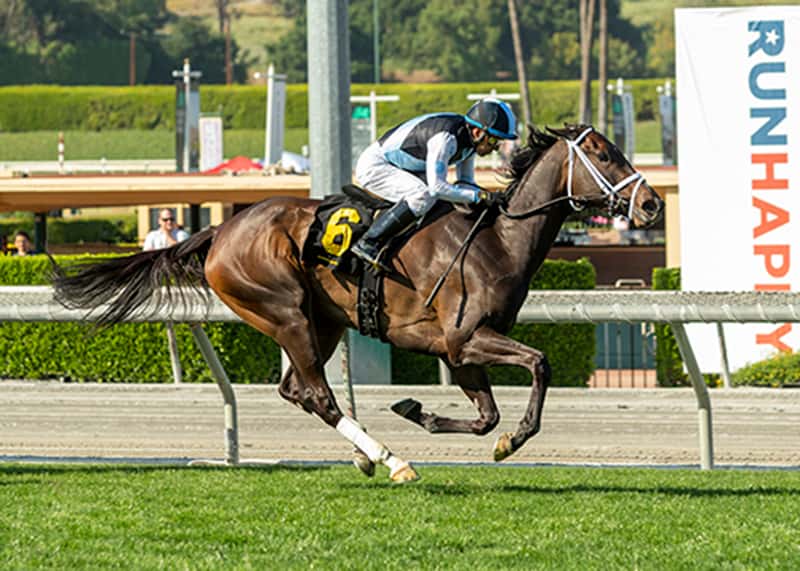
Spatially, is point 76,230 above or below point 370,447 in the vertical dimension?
above

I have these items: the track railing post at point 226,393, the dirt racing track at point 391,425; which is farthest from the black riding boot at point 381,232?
the dirt racing track at point 391,425

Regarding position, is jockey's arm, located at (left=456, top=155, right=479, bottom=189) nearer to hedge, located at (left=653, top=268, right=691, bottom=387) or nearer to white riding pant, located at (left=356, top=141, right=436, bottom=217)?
white riding pant, located at (left=356, top=141, right=436, bottom=217)

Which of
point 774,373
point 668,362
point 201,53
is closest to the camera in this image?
point 774,373

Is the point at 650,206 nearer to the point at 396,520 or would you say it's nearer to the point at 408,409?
the point at 408,409

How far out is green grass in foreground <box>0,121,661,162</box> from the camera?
207 ft

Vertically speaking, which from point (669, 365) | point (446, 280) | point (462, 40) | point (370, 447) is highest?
point (462, 40)

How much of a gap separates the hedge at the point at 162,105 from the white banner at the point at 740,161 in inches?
2204

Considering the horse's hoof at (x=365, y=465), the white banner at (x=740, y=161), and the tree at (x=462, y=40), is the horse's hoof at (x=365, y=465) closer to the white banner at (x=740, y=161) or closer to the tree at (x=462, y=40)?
the white banner at (x=740, y=161)

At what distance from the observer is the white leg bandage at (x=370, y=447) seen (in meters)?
6.70

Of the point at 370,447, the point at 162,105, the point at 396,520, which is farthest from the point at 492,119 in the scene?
the point at 162,105

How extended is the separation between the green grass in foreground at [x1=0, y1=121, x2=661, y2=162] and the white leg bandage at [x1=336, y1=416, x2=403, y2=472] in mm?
55241

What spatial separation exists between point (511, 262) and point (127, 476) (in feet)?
6.58

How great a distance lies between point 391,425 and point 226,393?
2.57 metres

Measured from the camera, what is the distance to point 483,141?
695cm
